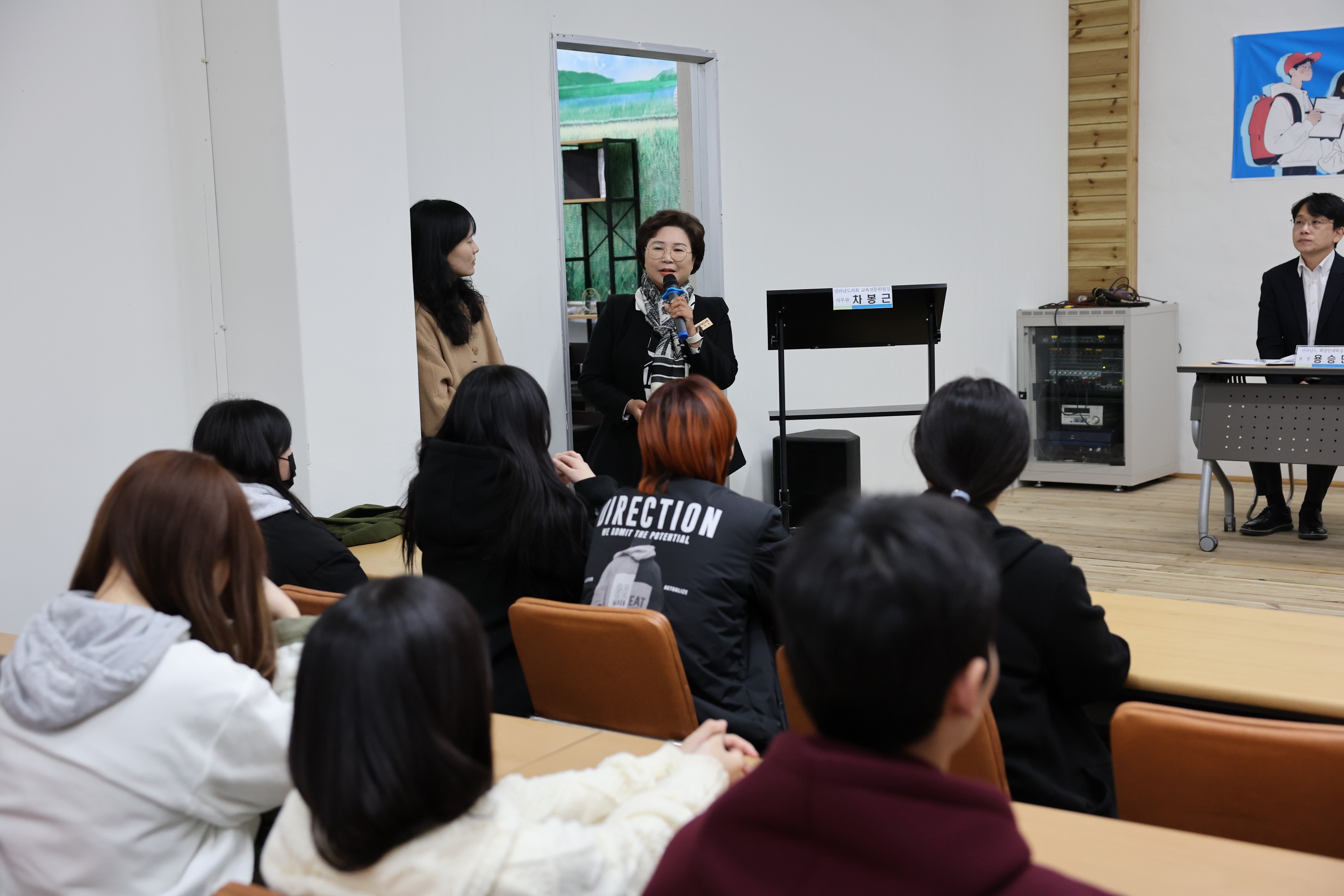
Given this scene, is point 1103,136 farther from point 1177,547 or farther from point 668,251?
point 668,251

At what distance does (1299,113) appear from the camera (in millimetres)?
6648

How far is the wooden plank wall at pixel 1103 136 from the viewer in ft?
23.5

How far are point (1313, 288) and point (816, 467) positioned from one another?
254 cm

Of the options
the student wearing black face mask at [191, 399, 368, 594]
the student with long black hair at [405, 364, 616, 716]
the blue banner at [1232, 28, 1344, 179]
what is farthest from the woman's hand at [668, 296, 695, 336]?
the blue banner at [1232, 28, 1344, 179]

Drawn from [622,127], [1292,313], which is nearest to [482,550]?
[1292,313]

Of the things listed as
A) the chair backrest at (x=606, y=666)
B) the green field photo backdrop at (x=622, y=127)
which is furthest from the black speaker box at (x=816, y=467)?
the chair backrest at (x=606, y=666)

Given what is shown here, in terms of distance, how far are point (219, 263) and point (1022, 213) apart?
5.11 meters

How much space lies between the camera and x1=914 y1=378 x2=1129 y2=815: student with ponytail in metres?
1.62

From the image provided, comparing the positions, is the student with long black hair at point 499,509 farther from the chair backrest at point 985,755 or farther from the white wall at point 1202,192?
the white wall at point 1202,192

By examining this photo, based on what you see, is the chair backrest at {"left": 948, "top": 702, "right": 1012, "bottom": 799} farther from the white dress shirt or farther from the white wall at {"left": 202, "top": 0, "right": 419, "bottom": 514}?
the white dress shirt

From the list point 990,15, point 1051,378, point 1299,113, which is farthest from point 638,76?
point 1299,113

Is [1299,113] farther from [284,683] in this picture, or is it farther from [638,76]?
[284,683]

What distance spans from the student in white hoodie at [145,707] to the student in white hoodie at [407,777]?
229mm

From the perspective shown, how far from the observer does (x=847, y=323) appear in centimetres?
457
